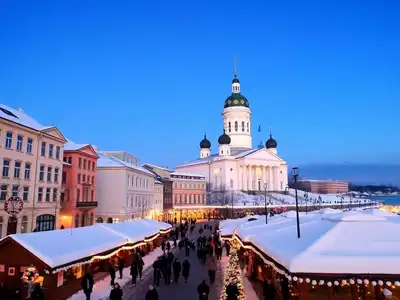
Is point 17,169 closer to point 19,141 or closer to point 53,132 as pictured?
point 19,141

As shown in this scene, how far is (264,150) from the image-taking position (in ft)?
373

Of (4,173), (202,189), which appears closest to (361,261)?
(4,173)

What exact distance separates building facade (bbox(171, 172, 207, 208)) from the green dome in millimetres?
38935

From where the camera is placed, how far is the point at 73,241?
18531 millimetres

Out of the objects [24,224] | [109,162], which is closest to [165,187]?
[109,162]

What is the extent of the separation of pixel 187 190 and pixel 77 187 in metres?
53.6

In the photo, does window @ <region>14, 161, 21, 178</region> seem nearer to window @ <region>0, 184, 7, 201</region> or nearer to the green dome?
window @ <region>0, 184, 7, 201</region>

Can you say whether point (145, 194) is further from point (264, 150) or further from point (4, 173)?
point (264, 150)

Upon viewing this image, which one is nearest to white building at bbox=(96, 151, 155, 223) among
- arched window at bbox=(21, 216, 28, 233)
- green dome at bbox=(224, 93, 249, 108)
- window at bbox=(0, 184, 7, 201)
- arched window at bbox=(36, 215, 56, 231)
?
arched window at bbox=(36, 215, 56, 231)

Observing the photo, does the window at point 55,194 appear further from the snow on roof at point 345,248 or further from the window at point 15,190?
the snow on roof at point 345,248

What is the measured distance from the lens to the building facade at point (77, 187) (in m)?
42.2

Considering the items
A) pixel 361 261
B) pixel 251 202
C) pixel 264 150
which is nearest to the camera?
pixel 361 261

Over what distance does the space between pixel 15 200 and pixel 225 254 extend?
1799cm

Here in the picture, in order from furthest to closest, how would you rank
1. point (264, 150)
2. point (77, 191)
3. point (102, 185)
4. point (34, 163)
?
point (264, 150) < point (102, 185) < point (77, 191) < point (34, 163)
